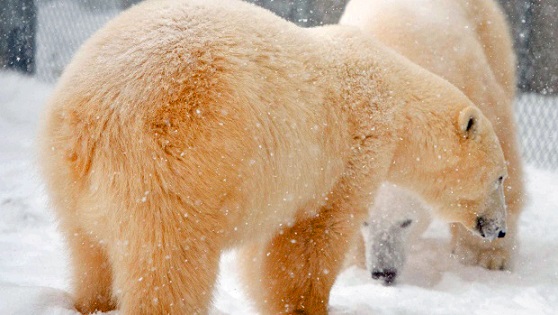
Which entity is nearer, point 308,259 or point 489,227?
point 308,259

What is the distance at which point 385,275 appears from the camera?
389 centimetres

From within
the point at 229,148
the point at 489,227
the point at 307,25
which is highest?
the point at 229,148

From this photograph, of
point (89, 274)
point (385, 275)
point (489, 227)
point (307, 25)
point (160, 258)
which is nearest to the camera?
point (160, 258)

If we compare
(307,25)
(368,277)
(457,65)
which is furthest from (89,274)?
(307,25)

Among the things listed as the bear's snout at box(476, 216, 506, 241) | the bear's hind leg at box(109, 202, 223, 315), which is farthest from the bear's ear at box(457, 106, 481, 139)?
the bear's hind leg at box(109, 202, 223, 315)

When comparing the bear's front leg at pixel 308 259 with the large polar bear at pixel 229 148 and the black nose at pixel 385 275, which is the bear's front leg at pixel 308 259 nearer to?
the large polar bear at pixel 229 148

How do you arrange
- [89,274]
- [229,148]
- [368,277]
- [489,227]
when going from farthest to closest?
[368,277] < [489,227] < [89,274] < [229,148]

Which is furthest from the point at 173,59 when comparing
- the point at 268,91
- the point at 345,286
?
the point at 345,286

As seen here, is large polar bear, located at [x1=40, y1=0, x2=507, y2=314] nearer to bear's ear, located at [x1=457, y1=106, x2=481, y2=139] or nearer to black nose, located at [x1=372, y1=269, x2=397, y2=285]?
bear's ear, located at [x1=457, y1=106, x2=481, y2=139]

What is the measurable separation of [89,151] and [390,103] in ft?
4.40

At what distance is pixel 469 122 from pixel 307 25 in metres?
4.73

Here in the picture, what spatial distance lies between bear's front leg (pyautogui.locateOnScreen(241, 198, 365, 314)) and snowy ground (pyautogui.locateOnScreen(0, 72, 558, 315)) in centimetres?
28

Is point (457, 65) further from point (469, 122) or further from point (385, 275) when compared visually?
point (385, 275)

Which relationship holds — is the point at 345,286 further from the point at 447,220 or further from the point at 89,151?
the point at 89,151
